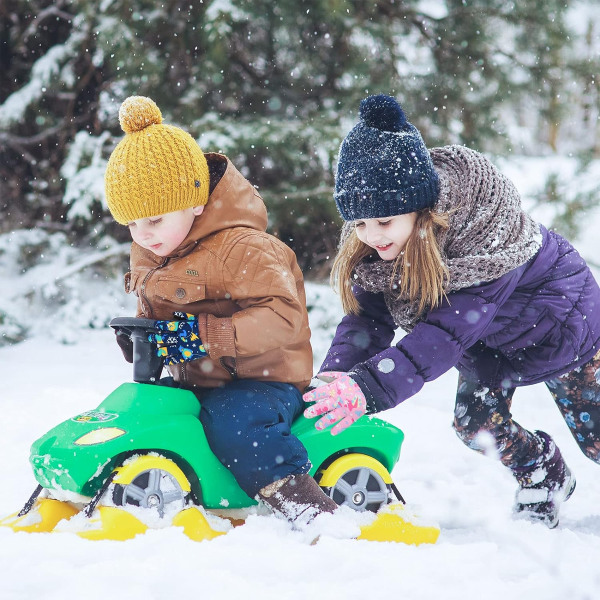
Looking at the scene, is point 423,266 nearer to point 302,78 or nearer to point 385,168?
point 385,168

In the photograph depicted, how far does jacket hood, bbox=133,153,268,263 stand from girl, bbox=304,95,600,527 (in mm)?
304

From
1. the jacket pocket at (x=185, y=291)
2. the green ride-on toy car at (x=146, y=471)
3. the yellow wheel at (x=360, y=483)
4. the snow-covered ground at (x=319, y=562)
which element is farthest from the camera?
the yellow wheel at (x=360, y=483)

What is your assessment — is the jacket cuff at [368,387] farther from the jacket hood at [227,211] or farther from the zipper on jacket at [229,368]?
the jacket hood at [227,211]

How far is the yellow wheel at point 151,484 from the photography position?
197 cm

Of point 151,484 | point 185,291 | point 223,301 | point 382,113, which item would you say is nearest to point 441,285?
point 382,113

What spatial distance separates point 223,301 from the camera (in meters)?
2.21

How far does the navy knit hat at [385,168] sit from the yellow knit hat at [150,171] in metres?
0.51

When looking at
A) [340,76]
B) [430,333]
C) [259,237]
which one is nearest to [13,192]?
[340,76]

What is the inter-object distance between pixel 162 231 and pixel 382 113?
79 cm

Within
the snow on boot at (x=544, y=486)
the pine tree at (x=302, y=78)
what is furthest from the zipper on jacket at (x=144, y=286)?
the pine tree at (x=302, y=78)

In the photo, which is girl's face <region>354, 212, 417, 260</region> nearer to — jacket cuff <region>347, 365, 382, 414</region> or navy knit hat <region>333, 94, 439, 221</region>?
navy knit hat <region>333, 94, 439, 221</region>

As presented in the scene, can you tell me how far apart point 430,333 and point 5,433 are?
91.3 inches

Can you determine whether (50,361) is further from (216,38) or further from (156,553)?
(156,553)

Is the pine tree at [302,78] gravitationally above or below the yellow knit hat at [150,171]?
above
